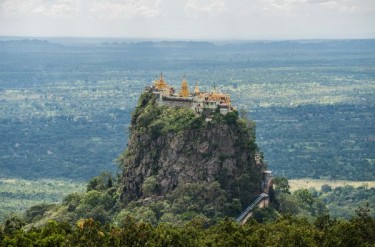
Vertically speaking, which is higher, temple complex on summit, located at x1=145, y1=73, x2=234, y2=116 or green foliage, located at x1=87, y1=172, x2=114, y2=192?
temple complex on summit, located at x1=145, y1=73, x2=234, y2=116

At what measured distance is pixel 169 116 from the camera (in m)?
80.9

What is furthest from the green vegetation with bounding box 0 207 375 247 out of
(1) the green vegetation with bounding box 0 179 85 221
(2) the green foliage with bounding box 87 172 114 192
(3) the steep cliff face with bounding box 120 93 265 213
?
(1) the green vegetation with bounding box 0 179 85 221

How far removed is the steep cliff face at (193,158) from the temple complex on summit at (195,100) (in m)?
0.78

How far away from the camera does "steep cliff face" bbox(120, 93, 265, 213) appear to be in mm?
77250

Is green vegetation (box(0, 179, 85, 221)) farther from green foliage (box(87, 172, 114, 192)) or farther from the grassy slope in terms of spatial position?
the grassy slope

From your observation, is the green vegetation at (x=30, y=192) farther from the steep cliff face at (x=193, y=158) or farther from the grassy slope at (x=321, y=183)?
the steep cliff face at (x=193, y=158)

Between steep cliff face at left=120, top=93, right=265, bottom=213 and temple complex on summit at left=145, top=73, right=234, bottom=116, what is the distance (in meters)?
0.78

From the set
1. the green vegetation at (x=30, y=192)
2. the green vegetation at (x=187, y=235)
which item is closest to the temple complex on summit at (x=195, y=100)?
the green vegetation at (x=187, y=235)

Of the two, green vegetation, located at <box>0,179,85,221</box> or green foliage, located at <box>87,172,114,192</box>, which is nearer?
green foliage, located at <box>87,172,114,192</box>

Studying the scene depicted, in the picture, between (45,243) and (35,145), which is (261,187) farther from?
(35,145)

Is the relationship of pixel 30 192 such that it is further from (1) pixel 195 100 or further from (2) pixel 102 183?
(1) pixel 195 100

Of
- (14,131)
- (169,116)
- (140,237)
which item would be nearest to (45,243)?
(140,237)

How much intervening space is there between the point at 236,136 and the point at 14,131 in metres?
124

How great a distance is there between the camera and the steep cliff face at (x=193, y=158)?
253ft
